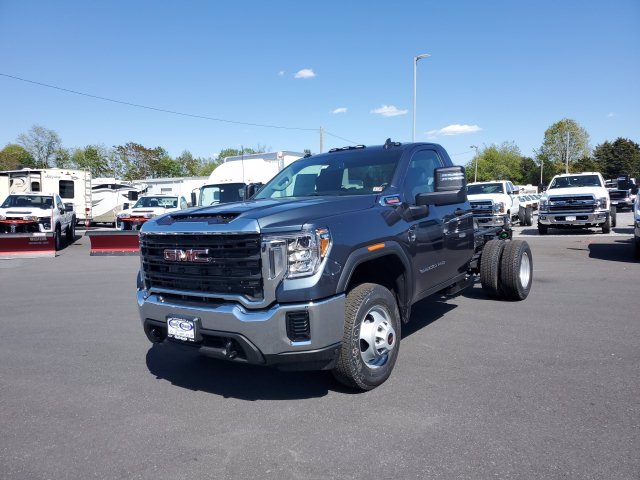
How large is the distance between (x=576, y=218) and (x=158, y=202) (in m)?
14.5

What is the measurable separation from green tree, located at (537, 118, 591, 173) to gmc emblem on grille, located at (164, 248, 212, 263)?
93.9 metres

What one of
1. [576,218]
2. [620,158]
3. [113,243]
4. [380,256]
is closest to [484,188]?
[576,218]

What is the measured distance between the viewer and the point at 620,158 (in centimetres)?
8519

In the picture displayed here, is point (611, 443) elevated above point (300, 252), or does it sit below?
below

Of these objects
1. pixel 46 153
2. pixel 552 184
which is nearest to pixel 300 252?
pixel 552 184

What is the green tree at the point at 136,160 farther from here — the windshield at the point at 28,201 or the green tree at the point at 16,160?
the windshield at the point at 28,201

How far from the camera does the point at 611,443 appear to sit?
294 centimetres

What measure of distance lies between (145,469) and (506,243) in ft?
18.1

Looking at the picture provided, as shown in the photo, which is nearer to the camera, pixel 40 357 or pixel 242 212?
pixel 242 212

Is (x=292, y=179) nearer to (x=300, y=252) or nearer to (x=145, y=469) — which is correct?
(x=300, y=252)

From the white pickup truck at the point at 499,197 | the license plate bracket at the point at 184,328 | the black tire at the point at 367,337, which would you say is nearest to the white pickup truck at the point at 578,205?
the white pickup truck at the point at 499,197

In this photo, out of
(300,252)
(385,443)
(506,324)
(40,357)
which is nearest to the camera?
(385,443)

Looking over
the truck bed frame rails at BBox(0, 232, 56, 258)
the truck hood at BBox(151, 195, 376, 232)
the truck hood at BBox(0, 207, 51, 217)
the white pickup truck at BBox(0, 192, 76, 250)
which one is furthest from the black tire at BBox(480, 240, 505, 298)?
the truck hood at BBox(0, 207, 51, 217)

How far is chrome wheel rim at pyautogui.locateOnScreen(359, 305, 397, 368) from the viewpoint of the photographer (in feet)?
12.4
